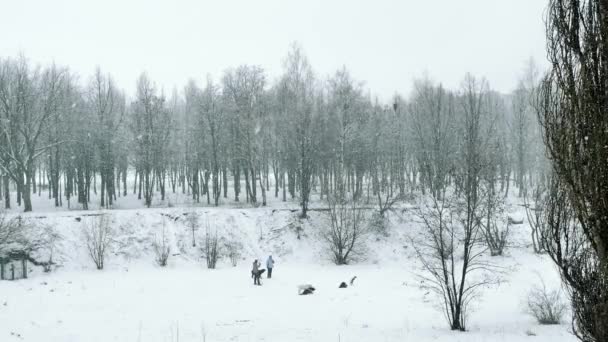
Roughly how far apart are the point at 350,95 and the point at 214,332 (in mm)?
25124

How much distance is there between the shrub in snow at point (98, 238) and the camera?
25.0m

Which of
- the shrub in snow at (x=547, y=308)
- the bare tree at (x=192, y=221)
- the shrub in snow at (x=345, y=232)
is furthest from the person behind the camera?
the bare tree at (x=192, y=221)

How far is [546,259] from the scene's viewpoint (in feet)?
87.2

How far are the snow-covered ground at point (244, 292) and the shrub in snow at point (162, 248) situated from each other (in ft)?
1.38

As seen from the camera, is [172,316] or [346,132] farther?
[346,132]

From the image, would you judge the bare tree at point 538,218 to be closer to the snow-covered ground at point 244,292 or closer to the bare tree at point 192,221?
the snow-covered ground at point 244,292

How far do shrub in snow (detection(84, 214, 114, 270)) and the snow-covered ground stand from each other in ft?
1.78

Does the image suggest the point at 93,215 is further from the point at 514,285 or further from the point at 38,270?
the point at 514,285

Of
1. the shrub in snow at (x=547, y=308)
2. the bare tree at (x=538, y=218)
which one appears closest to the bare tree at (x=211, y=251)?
the shrub in snow at (x=547, y=308)

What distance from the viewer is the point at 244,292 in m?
20.6

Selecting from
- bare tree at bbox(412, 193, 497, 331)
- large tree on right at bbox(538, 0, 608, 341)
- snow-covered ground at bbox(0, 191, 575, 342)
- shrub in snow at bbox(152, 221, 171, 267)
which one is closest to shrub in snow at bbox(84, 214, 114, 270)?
snow-covered ground at bbox(0, 191, 575, 342)

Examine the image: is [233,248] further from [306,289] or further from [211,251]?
[306,289]

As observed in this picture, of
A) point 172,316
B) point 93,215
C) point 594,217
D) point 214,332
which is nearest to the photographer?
point 594,217

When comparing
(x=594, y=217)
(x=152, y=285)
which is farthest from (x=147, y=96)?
(x=594, y=217)
